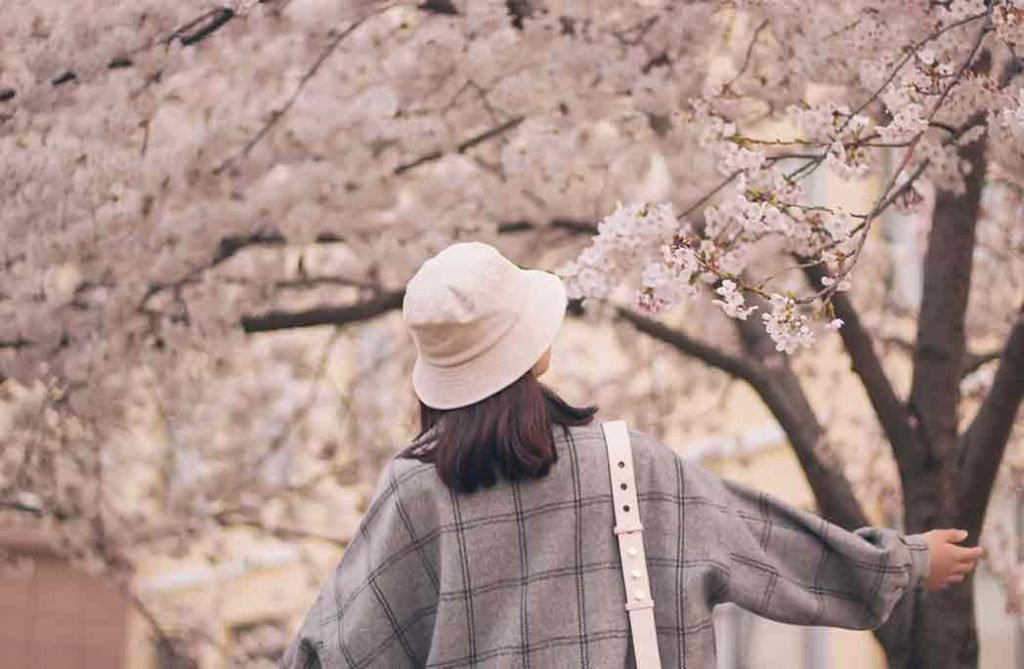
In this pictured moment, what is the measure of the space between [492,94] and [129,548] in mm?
2493

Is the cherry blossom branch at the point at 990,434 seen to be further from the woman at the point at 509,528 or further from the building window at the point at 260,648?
the building window at the point at 260,648

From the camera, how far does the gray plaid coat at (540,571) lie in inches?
128

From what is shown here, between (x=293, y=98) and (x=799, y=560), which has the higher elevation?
(x=293, y=98)

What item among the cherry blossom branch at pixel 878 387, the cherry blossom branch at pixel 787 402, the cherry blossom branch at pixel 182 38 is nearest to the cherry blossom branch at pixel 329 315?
the cherry blossom branch at pixel 787 402

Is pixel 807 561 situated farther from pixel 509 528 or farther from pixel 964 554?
pixel 509 528

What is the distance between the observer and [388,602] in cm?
334

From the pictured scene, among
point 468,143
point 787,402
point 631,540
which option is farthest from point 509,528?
point 468,143

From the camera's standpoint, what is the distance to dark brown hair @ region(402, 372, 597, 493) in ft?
10.6

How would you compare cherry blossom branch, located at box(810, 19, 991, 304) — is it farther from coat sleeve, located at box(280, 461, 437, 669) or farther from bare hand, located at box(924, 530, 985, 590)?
coat sleeve, located at box(280, 461, 437, 669)

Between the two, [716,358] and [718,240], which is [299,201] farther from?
[718,240]

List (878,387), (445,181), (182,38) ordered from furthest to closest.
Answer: (445,181), (878,387), (182,38)

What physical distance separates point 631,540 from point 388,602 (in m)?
0.41

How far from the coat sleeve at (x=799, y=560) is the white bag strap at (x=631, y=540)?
113mm

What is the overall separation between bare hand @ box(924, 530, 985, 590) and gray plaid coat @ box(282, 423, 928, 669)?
1.08 feet
